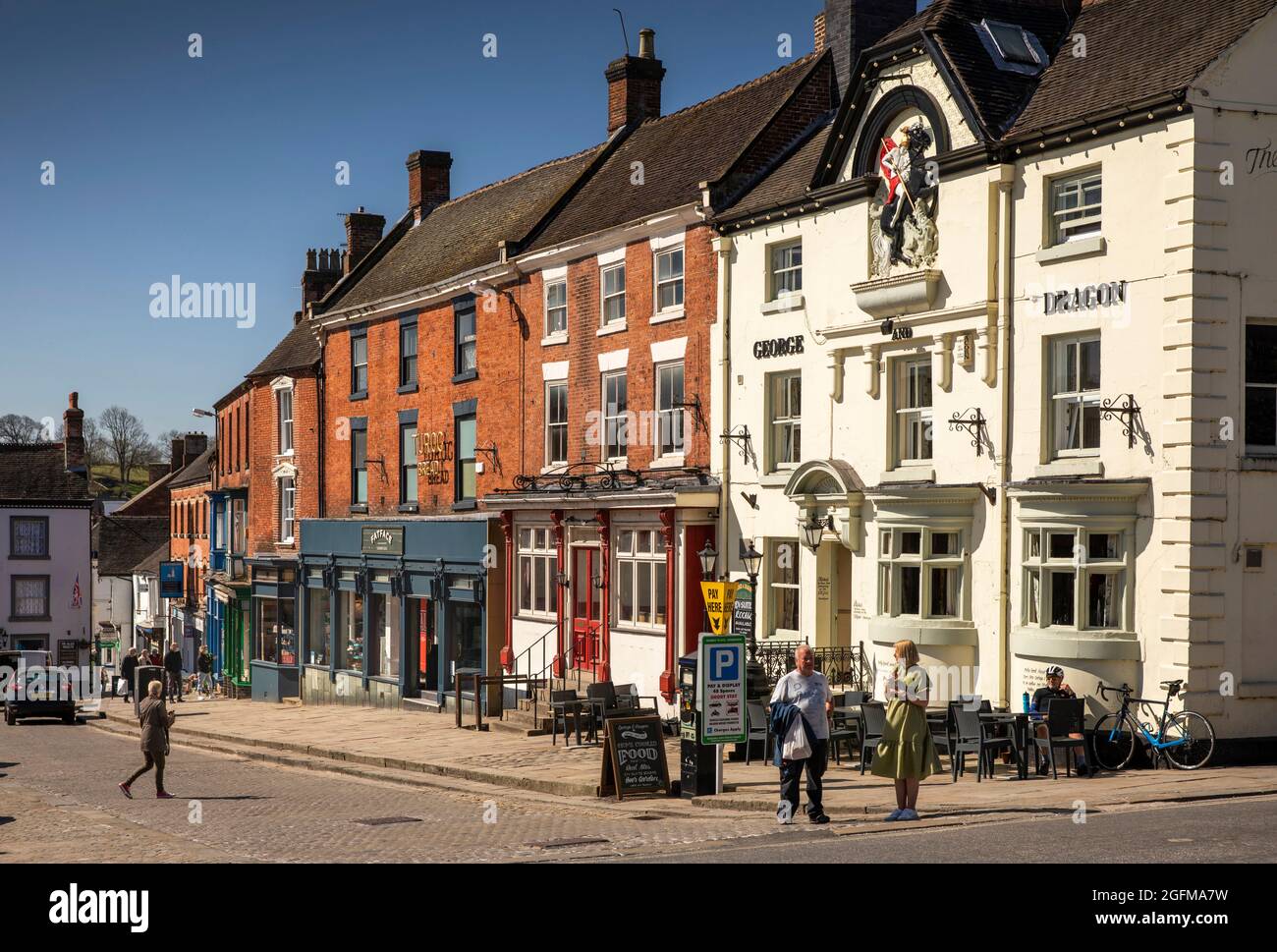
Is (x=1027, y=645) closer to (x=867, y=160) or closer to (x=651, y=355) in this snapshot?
(x=867, y=160)

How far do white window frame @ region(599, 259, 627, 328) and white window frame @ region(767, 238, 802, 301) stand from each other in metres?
4.19

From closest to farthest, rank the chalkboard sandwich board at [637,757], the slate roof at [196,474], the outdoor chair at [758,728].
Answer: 1. the chalkboard sandwich board at [637,757]
2. the outdoor chair at [758,728]
3. the slate roof at [196,474]

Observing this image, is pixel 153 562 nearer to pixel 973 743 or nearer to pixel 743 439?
pixel 743 439

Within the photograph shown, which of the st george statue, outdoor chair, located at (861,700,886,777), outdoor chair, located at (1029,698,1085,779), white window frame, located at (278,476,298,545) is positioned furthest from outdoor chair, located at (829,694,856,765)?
white window frame, located at (278,476,298,545)

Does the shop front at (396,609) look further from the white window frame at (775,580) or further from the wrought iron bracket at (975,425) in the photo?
the wrought iron bracket at (975,425)

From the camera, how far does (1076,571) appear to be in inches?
786

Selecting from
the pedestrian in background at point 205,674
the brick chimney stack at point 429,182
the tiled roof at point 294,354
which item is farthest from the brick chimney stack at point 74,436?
the brick chimney stack at point 429,182

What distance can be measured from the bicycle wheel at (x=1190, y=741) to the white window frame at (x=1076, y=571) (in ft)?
4.68

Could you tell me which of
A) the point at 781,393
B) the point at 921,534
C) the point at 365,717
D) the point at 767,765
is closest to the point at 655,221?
the point at 781,393

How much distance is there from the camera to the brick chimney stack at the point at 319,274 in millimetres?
47031

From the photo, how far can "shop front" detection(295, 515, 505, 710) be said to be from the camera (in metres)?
33.8

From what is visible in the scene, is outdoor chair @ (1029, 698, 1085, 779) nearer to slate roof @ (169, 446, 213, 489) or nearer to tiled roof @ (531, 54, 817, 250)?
tiled roof @ (531, 54, 817, 250)

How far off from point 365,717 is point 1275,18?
24.0 meters

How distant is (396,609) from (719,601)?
1896 centimetres
